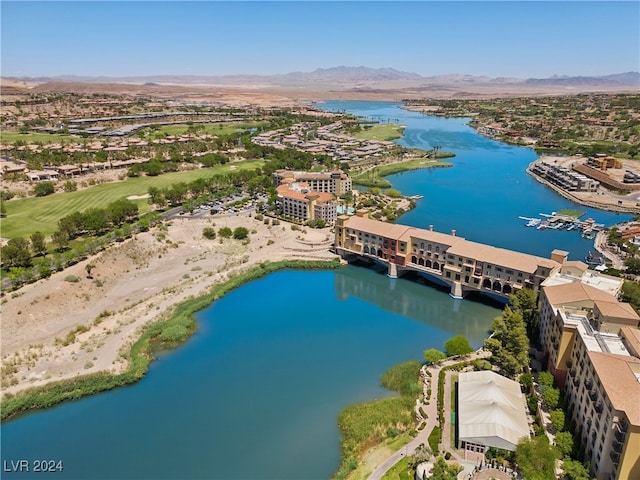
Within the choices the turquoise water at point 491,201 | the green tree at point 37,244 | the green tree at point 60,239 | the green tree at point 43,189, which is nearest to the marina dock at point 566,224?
the turquoise water at point 491,201

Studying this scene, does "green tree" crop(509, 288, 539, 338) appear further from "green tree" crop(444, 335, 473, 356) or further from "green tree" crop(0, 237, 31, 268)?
"green tree" crop(0, 237, 31, 268)

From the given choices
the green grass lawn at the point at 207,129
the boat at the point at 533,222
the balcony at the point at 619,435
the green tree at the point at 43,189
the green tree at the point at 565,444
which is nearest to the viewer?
the balcony at the point at 619,435

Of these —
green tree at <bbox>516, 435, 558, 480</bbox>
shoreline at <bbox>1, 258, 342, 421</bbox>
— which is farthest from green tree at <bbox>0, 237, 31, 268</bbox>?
green tree at <bbox>516, 435, 558, 480</bbox>

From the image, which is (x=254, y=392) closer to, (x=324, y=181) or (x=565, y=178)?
(x=324, y=181)

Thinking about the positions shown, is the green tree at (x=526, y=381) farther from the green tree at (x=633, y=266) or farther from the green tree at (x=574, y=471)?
the green tree at (x=633, y=266)

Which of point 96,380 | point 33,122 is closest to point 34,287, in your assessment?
point 96,380

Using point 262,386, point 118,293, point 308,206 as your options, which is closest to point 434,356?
point 262,386

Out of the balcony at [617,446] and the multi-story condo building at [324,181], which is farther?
the multi-story condo building at [324,181]
